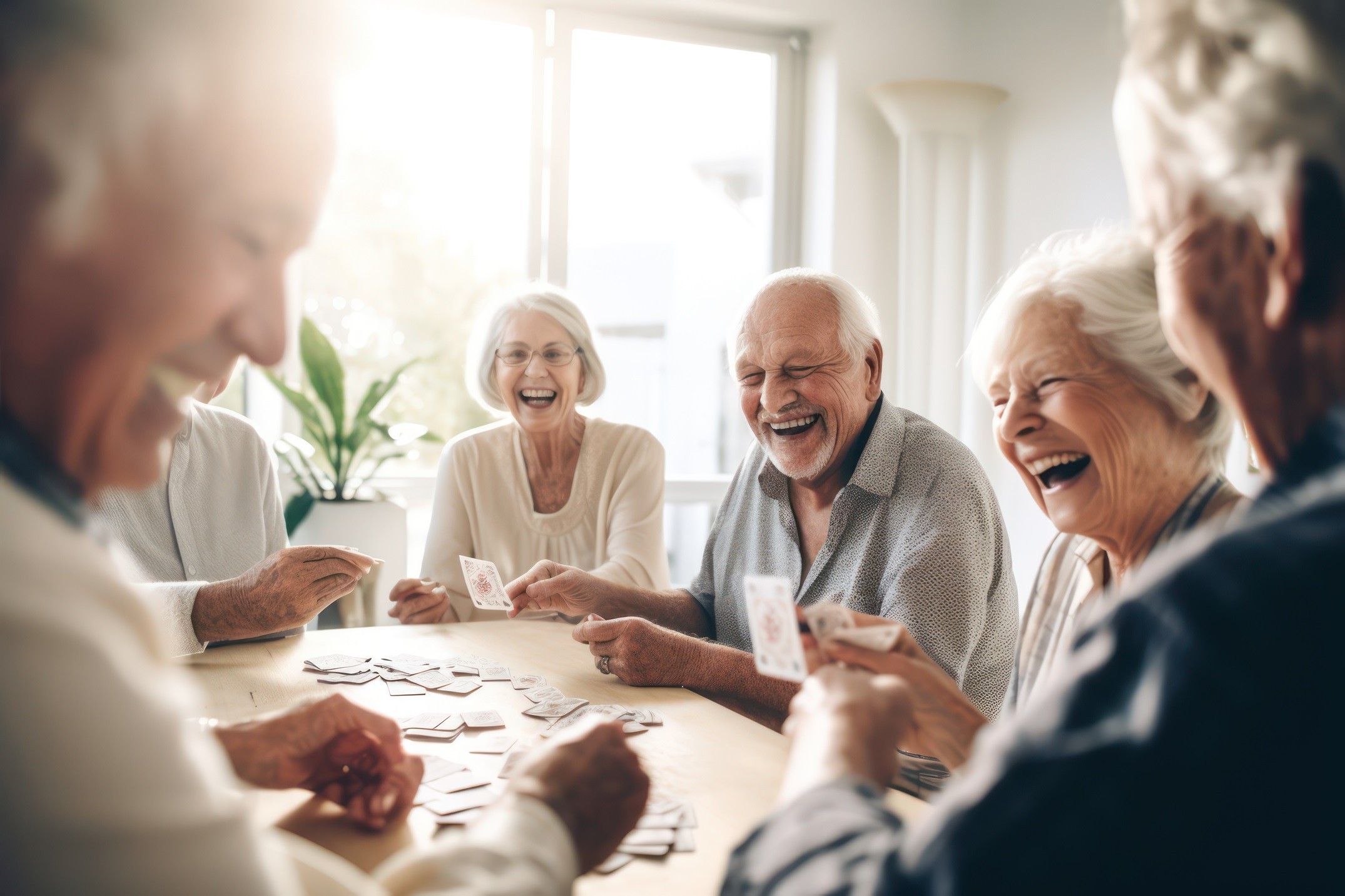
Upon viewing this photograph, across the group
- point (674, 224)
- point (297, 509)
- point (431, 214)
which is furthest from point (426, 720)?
point (674, 224)

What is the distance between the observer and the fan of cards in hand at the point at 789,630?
50.0 inches

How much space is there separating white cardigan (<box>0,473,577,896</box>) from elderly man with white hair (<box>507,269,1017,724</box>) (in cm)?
142

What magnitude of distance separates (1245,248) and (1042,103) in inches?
181

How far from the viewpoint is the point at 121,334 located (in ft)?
1.87

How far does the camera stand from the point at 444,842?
734mm

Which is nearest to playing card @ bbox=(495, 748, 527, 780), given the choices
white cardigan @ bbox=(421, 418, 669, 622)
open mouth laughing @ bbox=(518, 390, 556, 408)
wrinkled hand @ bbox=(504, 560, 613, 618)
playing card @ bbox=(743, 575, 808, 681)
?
playing card @ bbox=(743, 575, 808, 681)

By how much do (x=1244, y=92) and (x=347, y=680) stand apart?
1845 millimetres

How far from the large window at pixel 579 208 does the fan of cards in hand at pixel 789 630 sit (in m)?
3.71

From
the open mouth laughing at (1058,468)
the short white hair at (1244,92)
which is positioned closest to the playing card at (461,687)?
the open mouth laughing at (1058,468)

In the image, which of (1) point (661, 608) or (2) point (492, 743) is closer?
(2) point (492, 743)

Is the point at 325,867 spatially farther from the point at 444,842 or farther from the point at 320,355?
the point at 320,355

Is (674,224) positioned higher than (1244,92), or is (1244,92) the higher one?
(674,224)

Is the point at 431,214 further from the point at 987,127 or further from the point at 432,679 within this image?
the point at 432,679

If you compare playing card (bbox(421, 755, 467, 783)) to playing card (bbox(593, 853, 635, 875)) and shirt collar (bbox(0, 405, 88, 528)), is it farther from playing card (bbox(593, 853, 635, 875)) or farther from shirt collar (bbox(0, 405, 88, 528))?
shirt collar (bbox(0, 405, 88, 528))
